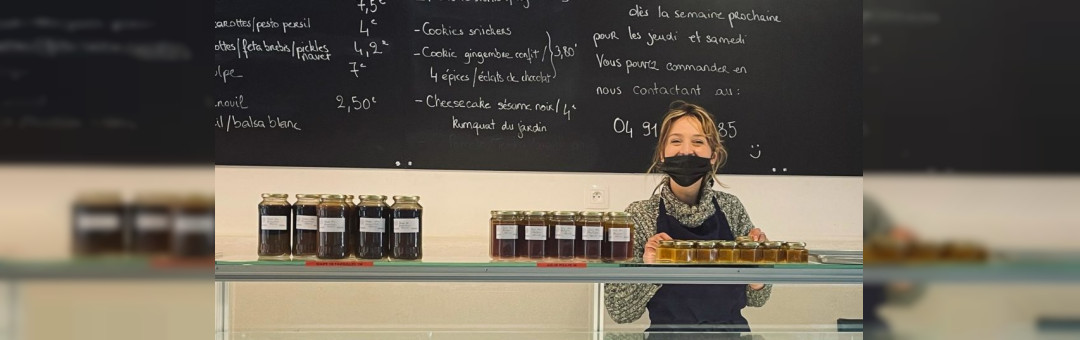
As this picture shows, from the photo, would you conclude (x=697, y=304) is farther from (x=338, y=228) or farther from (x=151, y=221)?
(x=151, y=221)

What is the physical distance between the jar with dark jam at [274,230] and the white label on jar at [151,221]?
224 centimetres

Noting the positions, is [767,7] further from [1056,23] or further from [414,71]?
[1056,23]

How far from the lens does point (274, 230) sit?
2.57 metres

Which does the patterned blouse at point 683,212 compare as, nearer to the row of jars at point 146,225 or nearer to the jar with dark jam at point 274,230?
the jar with dark jam at point 274,230

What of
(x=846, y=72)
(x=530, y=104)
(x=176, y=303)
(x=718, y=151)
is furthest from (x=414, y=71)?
(x=176, y=303)

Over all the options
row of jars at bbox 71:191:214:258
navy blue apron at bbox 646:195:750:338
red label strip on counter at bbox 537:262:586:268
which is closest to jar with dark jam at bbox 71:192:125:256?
row of jars at bbox 71:191:214:258

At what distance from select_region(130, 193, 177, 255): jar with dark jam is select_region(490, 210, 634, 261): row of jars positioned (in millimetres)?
2302

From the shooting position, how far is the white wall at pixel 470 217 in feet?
13.4

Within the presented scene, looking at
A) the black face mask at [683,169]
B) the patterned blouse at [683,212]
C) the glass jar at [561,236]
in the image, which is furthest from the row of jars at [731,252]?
the black face mask at [683,169]

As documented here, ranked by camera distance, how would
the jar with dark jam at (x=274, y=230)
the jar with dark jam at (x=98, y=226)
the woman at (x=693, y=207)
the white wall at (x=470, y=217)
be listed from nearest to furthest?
the jar with dark jam at (x=98, y=226)
the jar with dark jam at (x=274, y=230)
the woman at (x=693, y=207)
the white wall at (x=470, y=217)

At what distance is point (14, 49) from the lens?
348 mm

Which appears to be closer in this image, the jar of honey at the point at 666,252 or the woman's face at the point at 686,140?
the jar of honey at the point at 666,252

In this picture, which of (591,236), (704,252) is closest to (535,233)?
(591,236)

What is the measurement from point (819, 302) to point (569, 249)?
1.75 metres
